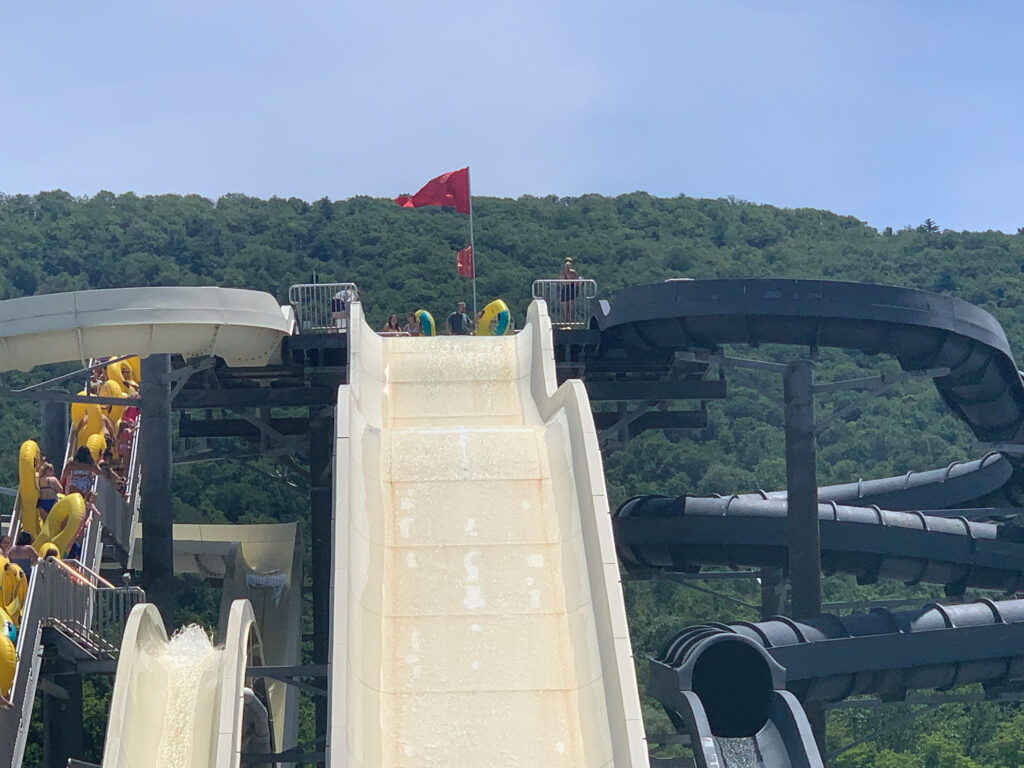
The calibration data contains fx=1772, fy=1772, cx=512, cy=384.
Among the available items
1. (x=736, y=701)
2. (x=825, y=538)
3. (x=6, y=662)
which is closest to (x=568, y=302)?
(x=825, y=538)

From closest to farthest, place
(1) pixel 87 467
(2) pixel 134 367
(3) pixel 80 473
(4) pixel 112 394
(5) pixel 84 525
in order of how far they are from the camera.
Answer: (5) pixel 84 525 < (3) pixel 80 473 < (1) pixel 87 467 < (4) pixel 112 394 < (2) pixel 134 367

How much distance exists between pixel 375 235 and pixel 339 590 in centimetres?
4411

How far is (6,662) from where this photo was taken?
55.3ft

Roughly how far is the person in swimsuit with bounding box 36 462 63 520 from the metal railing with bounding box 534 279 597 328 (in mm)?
7810

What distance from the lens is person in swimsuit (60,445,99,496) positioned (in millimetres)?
22125

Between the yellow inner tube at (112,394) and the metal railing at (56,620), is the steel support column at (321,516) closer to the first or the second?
the yellow inner tube at (112,394)

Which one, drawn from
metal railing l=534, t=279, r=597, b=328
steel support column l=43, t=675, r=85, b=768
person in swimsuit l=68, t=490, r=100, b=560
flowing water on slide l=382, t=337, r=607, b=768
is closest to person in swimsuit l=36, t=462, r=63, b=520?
person in swimsuit l=68, t=490, r=100, b=560

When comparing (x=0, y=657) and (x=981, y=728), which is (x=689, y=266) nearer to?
(x=981, y=728)

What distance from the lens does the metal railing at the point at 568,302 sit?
25.7 metres

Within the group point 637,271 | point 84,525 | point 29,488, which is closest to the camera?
point 29,488

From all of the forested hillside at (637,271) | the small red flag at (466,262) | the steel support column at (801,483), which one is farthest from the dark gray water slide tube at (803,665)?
the forested hillside at (637,271)

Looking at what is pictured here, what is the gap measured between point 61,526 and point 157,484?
2.92m

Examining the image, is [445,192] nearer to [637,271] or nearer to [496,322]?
[496,322]

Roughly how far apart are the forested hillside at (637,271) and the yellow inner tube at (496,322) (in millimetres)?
17559
